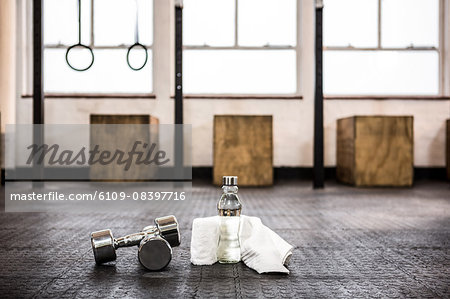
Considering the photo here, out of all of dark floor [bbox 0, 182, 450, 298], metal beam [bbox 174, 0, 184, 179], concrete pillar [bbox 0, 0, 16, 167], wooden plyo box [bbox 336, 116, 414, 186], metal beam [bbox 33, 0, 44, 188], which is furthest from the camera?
concrete pillar [bbox 0, 0, 16, 167]

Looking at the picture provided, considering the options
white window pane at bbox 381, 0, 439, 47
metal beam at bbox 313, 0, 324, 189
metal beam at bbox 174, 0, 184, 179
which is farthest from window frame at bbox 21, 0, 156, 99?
white window pane at bbox 381, 0, 439, 47

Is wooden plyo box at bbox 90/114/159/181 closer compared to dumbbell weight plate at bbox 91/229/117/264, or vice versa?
dumbbell weight plate at bbox 91/229/117/264

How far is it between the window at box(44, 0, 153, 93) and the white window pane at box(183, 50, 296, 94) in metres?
0.46

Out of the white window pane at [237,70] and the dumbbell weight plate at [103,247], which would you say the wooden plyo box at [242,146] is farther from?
the dumbbell weight plate at [103,247]

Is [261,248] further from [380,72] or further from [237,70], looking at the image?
[380,72]

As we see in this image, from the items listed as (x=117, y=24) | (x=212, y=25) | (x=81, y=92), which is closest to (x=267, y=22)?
(x=212, y=25)

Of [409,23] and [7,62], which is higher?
[409,23]

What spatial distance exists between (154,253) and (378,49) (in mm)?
4224

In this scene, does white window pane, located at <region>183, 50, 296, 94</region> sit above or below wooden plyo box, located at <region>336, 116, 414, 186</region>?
above

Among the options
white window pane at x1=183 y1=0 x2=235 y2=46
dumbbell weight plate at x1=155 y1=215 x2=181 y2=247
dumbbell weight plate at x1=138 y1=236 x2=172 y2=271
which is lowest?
dumbbell weight plate at x1=138 y1=236 x2=172 y2=271

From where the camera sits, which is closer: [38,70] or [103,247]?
[103,247]

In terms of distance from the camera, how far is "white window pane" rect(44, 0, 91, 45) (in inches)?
186

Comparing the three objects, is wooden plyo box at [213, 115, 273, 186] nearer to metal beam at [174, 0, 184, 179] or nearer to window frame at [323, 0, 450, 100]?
metal beam at [174, 0, 184, 179]

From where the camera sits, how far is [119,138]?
412 centimetres
